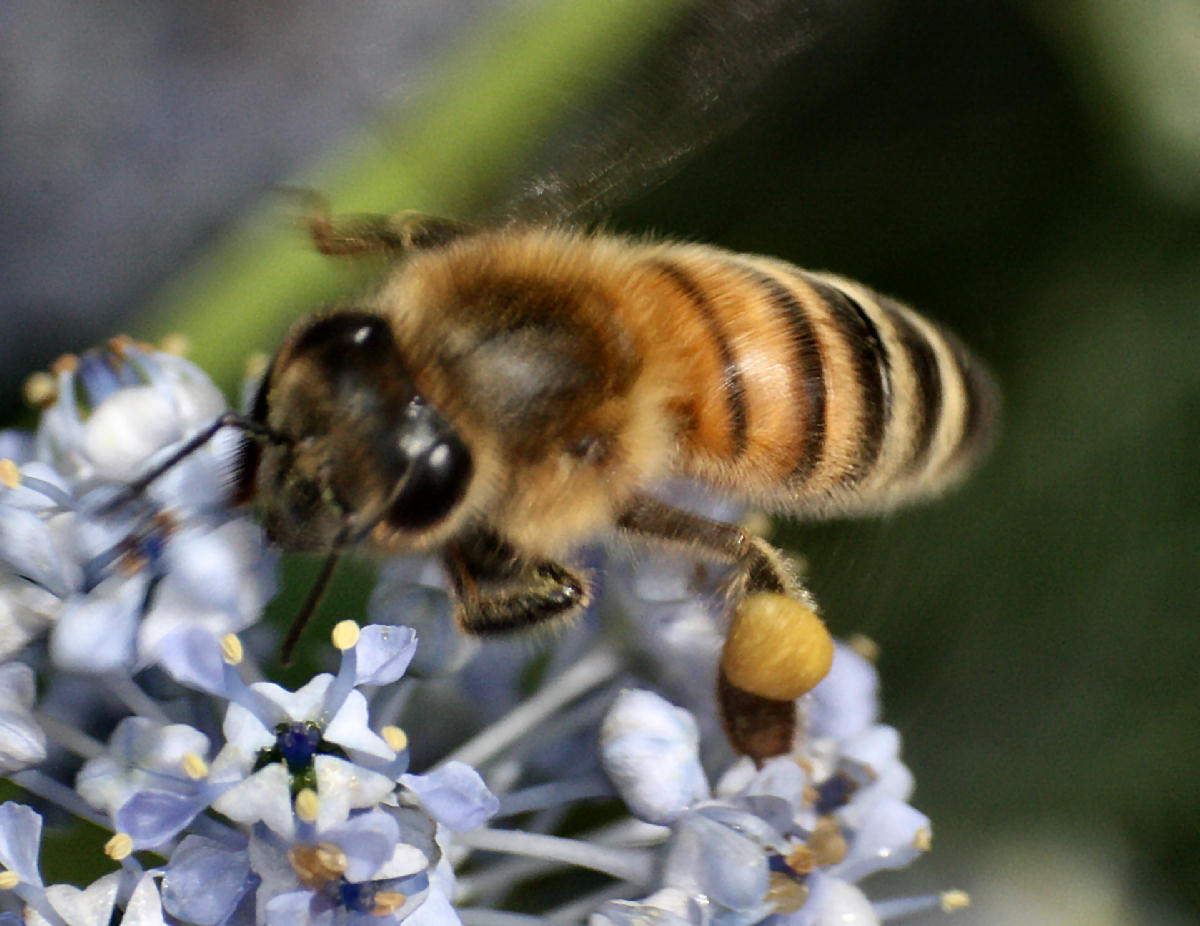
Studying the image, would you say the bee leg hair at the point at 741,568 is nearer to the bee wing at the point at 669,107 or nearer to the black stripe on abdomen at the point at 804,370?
the black stripe on abdomen at the point at 804,370

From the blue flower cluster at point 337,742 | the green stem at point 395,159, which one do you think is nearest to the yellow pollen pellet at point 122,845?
the blue flower cluster at point 337,742

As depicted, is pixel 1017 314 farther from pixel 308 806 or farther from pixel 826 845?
pixel 308 806

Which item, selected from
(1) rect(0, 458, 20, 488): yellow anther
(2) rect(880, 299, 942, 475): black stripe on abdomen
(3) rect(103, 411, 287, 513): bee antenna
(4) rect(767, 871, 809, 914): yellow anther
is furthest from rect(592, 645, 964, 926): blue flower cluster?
(1) rect(0, 458, 20, 488): yellow anther

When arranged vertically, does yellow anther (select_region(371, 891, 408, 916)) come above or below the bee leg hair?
below

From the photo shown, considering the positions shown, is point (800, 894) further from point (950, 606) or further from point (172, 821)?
point (950, 606)

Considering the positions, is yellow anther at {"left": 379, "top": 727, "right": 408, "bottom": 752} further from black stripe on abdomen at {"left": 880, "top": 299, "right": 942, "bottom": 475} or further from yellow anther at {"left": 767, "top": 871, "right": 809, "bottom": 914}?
black stripe on abdomen at {"left": 880, "top": 299, "right": 942, "bottom": 475}

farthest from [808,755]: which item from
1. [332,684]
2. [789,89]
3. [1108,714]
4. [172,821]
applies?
[1108,714]

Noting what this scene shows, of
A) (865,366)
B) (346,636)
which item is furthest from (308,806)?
(865,366)
